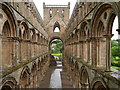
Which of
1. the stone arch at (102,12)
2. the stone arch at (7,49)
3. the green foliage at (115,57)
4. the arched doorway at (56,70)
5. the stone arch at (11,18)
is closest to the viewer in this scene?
the stone arch at (102,12)

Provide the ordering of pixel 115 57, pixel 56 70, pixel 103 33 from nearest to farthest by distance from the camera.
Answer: pixel 103 33, pixel 115 57, pixel 56 70

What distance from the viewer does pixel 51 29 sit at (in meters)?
34.5

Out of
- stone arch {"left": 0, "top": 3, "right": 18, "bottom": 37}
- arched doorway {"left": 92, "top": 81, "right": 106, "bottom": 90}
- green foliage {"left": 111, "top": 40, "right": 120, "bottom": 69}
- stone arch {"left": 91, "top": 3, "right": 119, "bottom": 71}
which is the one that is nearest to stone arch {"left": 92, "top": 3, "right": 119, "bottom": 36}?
Answer: stone arch {"left": 91, "top": 3, "right": 119, "bottom": 71}

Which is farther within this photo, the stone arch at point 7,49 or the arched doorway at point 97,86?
the stone arch at point 7,49

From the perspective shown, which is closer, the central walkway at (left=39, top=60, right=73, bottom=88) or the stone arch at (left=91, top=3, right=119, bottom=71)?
the stone arch at (left=91, top=3, right=119, bottom=71)

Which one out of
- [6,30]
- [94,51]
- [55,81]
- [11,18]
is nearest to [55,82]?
[55,81]

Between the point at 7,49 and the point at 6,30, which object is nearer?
the point at 6,30

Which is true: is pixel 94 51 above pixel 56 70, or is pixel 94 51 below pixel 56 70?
above

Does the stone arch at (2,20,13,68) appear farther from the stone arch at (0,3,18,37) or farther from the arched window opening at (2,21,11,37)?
the stone arch at (0,3,18,37)

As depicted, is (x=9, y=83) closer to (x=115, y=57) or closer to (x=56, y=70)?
(x=115, y=57)

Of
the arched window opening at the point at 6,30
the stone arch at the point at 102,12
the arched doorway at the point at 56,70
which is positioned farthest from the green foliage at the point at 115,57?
the arched window opening at the point at 6,30

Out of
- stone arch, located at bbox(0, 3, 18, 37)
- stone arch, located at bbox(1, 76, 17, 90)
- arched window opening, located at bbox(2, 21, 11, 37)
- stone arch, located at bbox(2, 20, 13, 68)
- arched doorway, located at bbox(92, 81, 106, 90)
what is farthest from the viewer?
stone arch, located at bbox(2, 20, 13, 68)

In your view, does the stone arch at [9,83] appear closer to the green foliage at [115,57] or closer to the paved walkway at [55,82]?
the paved walkway at [55,82]

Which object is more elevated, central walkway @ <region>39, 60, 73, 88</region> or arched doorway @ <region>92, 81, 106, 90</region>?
arched doorway @ <region>92, 81, 106, 90</region>
